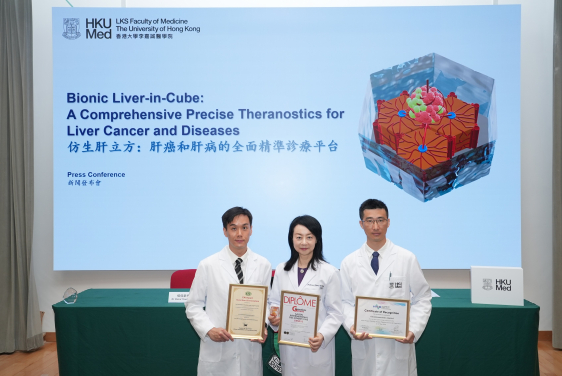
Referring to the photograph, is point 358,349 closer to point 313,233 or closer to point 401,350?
point 401,350

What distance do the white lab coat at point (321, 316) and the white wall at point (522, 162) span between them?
2630 millimetres

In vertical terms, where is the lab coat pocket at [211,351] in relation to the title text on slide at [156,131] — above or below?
below

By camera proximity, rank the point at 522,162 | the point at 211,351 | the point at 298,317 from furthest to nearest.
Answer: the point at 522,162 → the point at 211,351 → the point at 298,317

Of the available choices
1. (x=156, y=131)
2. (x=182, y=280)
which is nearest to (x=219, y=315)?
(x=182, y=280)

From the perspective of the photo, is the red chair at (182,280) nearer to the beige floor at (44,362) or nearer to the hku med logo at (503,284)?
the beige floor at (44,362)

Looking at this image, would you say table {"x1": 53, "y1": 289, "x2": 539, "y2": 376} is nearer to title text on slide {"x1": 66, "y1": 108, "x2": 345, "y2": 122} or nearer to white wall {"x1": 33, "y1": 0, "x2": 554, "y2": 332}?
white wall {"x1": 33, "y1": 0, "x2": 554, "y2": 332}

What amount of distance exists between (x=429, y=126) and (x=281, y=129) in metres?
1.42

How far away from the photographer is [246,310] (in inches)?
94.3

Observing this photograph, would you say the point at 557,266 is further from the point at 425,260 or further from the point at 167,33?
Result: the point at 167,33

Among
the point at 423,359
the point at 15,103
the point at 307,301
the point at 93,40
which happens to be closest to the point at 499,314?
the point at 423,359

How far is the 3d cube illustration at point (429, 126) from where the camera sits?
14.8ft

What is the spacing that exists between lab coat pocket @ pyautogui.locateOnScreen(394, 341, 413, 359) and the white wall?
2450mm

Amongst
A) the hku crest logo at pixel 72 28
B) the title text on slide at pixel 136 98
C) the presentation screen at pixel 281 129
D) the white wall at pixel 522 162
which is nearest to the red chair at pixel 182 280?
the presentation screen at pixel 281 129

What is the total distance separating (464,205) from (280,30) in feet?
8.00
